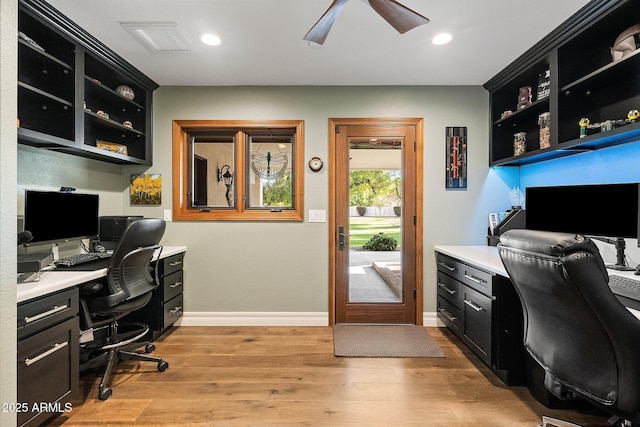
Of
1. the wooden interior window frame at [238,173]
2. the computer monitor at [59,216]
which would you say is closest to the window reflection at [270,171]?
the wooden interior window frame at [238,173]

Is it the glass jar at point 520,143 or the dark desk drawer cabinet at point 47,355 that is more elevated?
the glass jar at point 520,143

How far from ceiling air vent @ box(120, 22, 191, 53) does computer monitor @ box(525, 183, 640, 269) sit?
2.93 m

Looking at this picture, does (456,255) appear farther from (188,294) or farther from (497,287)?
(188,294)

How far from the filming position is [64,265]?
2.07m

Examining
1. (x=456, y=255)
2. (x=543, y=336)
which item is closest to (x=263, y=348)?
(x=456, y=255)

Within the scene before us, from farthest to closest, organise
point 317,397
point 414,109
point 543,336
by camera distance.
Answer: point 414,109 < point 317,397 < point 543,336

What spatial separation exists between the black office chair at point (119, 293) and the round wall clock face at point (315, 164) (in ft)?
5.05

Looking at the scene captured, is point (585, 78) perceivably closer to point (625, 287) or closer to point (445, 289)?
point (625, 287)

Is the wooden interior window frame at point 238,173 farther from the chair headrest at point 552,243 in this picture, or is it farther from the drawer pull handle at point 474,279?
the chair headrest at point 552,243

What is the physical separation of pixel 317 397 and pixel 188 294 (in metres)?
1.90

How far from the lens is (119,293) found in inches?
82.9

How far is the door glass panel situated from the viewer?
3.31 m

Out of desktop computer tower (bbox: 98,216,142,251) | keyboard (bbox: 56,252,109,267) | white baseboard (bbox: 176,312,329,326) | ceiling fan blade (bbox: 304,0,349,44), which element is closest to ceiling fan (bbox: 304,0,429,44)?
ceiling fan blade (bbox: 304,0,349,44)

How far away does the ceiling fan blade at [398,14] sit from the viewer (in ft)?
5.31
